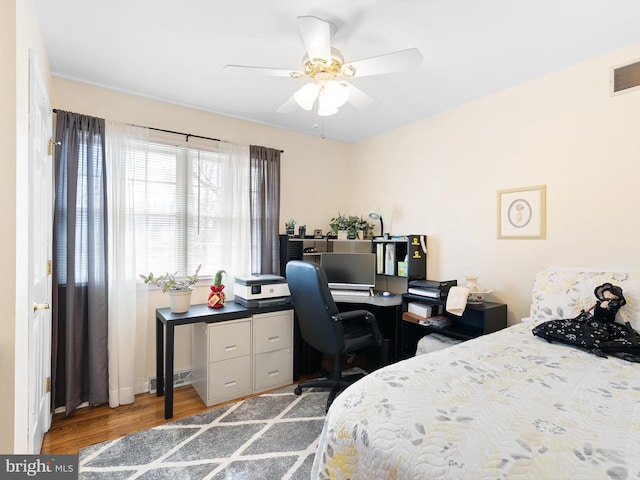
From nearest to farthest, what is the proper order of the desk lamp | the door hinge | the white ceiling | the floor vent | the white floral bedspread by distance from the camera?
the white floral bedspread < the white ceiling < the door hinge < the floor vent < the desk lamp

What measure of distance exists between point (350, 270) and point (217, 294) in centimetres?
131

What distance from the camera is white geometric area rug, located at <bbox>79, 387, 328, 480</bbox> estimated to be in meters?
1.75

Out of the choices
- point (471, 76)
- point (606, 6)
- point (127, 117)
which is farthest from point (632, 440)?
point (127, 117)

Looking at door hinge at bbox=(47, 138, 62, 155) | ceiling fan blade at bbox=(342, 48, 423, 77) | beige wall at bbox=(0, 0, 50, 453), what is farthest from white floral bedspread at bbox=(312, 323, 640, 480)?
door hinge at bbox=(47, 138, 62, 155)

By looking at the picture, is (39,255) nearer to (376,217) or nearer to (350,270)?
(350,270)

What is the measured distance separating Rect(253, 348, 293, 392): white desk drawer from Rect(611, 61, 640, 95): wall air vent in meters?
2.96

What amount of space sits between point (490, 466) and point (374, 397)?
395 millimetres

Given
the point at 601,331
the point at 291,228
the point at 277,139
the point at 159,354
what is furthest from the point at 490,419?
the point at 277,139

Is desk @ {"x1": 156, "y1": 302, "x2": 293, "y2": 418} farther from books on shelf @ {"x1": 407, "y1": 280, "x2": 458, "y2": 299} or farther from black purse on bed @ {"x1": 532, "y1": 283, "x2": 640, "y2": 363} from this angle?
black purse on bed @ {"x1": 532, "y1": 283, "x2": 640, "y2": 363}

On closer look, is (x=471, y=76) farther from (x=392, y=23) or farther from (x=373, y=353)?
(x=373, y=353)

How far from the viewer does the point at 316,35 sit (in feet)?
5.15

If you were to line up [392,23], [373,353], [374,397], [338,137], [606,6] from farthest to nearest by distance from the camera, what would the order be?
[338,137] < [373,353] < [392,23] < [606,6] < [374,397]

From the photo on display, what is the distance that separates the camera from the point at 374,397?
1.11m

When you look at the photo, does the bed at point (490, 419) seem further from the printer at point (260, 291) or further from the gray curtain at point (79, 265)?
the gray curtain at point (79, 265)
